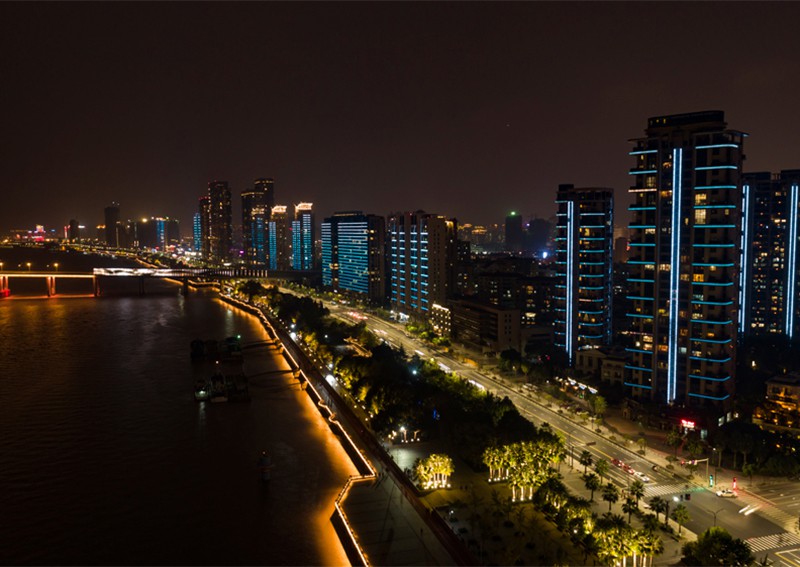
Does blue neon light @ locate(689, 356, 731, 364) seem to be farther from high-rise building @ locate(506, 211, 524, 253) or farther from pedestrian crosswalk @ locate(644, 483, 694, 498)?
high-rise building @ locate(506, 211, 524, 253)

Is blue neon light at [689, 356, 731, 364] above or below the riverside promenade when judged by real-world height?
above

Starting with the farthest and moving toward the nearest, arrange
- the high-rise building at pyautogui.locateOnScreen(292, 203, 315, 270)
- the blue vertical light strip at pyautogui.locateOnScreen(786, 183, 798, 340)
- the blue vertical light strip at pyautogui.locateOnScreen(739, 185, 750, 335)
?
the high-rise building at pyautogui.locateOnScreen(292, 203, 315, 270)
the blue vertical light strip at pyautogui.locateOnScreen(739, 185, 750, 335)
the blue vertical light strip at pyautogui.locateOnScreen(786, 183, 798, 340)

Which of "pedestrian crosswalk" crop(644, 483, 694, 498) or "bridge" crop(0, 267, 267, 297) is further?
"bridge" crop(0, 267, 267, 297)

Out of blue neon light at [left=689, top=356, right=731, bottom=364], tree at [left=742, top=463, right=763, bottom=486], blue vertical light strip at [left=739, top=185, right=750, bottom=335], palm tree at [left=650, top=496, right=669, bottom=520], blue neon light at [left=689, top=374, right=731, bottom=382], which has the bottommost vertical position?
tree at [left=742, top=463, right=763, bottom=486]

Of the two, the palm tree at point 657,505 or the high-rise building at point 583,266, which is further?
the high-rise building at point 583,266

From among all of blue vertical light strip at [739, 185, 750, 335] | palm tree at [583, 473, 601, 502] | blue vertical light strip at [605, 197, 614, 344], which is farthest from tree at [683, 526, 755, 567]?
blue vertical light strip at [739, 185, 750, 335]

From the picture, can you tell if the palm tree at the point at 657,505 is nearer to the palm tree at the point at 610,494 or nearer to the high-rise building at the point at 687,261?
the palm tree at the point at 610,494

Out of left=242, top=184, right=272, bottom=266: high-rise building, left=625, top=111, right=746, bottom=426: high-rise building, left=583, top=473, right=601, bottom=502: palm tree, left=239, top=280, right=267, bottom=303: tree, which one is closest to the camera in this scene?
left=583, top=473, right=601, bottom=502: palm tree

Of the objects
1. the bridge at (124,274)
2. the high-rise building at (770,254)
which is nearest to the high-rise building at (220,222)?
the bridge at (124,274)
